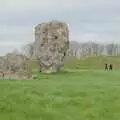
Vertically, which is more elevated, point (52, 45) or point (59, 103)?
point (52, 45)

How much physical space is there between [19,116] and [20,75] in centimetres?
1264

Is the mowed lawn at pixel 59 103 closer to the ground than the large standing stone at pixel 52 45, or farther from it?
closer to the ground

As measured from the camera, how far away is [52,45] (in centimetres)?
3359

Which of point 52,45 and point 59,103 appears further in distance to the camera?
point 52,45

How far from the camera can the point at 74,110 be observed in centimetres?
1474

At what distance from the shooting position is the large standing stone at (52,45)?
33.3 metres

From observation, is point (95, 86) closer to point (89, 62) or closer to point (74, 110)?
point (74, 110)

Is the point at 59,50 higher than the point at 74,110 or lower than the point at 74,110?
higher

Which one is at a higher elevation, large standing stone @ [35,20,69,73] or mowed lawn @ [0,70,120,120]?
large standing stone @ [35,20,69,73]

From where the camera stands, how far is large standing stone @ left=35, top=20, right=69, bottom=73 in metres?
33.3

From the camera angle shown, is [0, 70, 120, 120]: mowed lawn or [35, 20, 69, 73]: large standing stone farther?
[35, 20, 69, 73]: large standing stone

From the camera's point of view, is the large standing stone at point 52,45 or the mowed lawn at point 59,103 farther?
the large standing stone at point 52,45

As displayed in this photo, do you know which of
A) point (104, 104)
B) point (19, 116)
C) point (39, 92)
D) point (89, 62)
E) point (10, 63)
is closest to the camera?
point (19, 116)

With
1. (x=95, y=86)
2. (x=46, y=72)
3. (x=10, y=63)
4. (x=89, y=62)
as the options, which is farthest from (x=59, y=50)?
(x=89, y=62)
